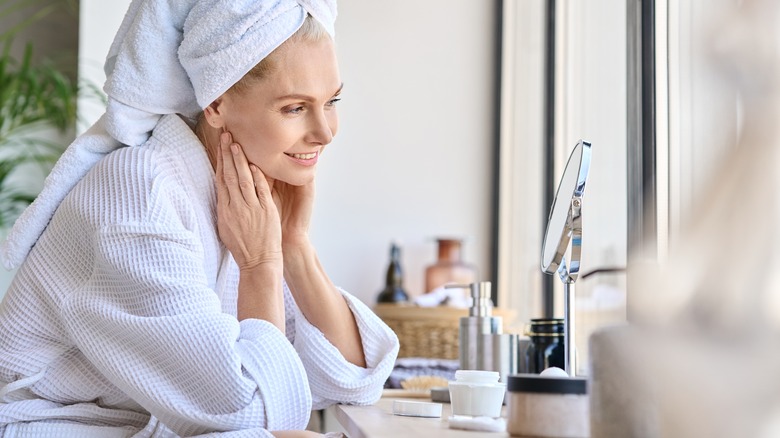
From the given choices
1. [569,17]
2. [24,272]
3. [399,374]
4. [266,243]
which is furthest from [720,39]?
[569,17]

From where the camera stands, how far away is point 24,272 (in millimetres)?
1473

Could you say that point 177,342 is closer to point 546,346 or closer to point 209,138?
point 209,138

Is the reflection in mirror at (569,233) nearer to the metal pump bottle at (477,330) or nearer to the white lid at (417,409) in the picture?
the white lid at (417,409)

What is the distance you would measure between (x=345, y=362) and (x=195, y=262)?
1.18ft

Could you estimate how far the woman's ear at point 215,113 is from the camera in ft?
5.24

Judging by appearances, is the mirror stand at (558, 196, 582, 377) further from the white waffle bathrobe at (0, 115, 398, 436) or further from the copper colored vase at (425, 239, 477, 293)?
the copper colored vase at (425, 239, 477, 293)

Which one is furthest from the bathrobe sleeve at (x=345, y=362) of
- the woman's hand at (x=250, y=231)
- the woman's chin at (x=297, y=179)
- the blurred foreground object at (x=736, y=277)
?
the blurred foreground object at (x=736, y=277)

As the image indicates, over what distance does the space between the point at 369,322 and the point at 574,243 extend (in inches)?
21.7

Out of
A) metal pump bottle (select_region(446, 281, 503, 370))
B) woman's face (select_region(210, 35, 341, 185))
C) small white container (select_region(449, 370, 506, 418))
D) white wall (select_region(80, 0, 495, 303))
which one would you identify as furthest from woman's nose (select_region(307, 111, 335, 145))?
white wall (select_region(80, 0, 495, 303))

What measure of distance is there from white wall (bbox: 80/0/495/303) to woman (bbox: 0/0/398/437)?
175cm

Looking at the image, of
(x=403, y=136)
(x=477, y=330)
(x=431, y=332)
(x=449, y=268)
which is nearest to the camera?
(x=477, y=330)

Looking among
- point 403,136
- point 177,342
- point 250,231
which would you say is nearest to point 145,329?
point 177,342

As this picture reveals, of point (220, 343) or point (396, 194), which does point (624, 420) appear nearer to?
point (220, 343)

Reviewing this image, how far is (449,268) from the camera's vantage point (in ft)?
10.9
